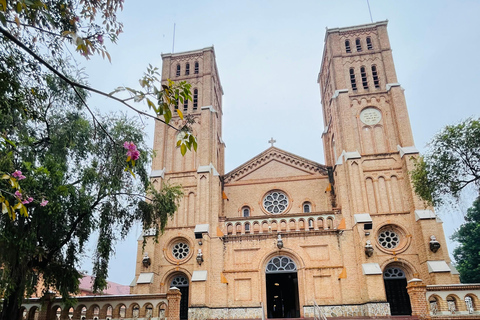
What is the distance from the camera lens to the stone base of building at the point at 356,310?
18.3m

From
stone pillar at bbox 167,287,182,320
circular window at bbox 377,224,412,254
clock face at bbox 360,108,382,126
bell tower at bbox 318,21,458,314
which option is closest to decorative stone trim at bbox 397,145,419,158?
bell tower at bbox 318,21,458,314

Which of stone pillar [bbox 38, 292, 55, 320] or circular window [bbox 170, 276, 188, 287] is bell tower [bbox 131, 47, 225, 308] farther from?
stone pillar [bbox 38, 292, 55, 320]

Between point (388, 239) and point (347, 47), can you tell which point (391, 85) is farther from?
point (388, 239)

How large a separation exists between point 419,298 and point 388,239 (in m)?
10.4

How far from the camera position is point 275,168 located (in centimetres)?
2544

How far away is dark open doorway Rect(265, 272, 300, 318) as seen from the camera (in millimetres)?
23812

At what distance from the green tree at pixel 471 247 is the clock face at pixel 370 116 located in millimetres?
10846

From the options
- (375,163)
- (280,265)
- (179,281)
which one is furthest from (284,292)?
(375,163)

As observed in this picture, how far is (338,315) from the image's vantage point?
1908 cm

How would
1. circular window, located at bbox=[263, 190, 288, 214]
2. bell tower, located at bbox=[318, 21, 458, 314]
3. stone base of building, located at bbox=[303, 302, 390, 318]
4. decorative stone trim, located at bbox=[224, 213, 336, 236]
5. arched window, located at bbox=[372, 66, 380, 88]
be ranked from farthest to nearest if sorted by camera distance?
arched window, located at bbox=[372, 66, 380, 88], circular window, located at bbox=[263, 190, 288, 214], decorative stone trim, located at bbox=[224, 213, 336, 236], bell tower, located at bbox=[318, 21, 458, 314], stone base of building, located at bbox=[303, 302, 390, 318]

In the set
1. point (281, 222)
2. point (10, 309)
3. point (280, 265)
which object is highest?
point (281, 222)

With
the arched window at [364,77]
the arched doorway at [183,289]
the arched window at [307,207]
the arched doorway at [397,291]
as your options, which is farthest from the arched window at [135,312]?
the arched window at [364,77]

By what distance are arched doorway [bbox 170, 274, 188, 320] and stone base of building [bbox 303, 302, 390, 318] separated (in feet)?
20.7

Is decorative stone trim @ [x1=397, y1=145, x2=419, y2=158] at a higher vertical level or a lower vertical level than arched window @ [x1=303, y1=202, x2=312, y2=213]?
higher
